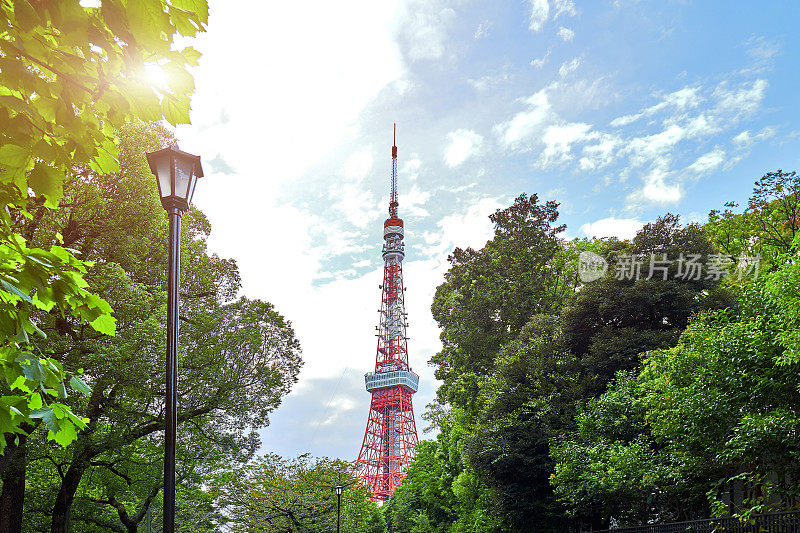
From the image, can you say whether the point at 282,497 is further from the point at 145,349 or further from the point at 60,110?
the point at 60,110

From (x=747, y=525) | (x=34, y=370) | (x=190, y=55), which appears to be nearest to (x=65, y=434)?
(x=34, y=370)

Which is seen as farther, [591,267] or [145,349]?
[591,267]

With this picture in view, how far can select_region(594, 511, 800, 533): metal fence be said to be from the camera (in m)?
9.72

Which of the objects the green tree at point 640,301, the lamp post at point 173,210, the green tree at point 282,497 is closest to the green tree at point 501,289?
the green tree at point 640,301

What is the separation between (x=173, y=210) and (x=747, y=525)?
421 inches

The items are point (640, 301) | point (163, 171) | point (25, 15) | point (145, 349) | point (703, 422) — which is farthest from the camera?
point (640, 301)

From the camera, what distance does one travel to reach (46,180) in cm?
278

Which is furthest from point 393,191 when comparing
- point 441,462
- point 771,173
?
point 771,173

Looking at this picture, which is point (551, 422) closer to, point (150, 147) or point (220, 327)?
point (220, 327)

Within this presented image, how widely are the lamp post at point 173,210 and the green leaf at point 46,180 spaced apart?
107 inches

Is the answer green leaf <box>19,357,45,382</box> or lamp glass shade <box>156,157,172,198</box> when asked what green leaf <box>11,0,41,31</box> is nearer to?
green leaf <box>19,357,45,382</box>

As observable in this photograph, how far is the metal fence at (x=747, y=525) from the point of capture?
9719 mm

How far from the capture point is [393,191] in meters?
75.3

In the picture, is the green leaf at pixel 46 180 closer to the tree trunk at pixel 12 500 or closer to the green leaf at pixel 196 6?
the green leaf at pixel 196 6
